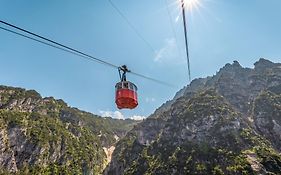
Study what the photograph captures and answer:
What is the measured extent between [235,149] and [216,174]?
60.7ft

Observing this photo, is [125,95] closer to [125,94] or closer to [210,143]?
[125,94]

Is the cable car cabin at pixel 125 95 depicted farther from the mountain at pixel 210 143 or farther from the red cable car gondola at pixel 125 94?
the mountain at pixel 210 143

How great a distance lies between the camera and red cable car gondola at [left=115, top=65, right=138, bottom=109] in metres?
23.4

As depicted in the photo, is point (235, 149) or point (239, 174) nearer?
point (239, 174)

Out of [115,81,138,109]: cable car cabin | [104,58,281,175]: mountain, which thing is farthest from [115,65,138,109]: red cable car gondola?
[104,58,281,175]: mountain

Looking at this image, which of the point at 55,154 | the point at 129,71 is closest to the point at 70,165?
the point at 55,154

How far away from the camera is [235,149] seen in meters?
130

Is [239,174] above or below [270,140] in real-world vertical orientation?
below

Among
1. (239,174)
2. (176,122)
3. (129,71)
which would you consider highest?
(176,122)

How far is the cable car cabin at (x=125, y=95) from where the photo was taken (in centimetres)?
2334

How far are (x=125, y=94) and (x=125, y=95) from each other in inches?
4.3

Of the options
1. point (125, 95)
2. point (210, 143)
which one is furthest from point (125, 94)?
point (210, 143)

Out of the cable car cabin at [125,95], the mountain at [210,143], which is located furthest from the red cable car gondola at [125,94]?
the mountain at [210,143]

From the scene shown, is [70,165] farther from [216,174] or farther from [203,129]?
[216,174]
